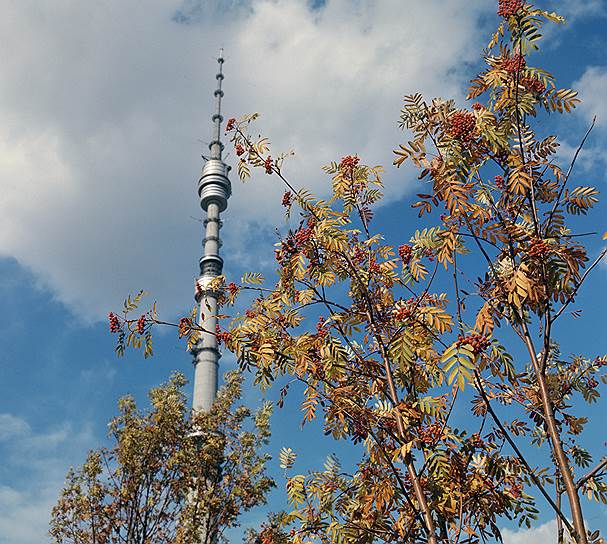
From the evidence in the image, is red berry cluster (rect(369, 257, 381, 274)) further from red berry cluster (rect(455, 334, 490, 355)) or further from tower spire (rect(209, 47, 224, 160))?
tower spire (rect(209, 47, 224, 160))

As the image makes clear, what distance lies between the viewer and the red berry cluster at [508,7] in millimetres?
4699

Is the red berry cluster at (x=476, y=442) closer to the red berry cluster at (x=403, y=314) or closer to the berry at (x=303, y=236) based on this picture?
the red berry cluster at (x=403, y=314)

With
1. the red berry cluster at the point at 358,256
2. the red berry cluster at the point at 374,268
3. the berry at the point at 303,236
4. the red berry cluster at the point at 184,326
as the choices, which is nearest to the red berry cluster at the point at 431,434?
the red berry cluster at the point at 374,268

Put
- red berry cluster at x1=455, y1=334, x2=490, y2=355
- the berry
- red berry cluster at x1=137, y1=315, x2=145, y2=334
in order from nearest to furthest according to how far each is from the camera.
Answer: red berry cluster at x1=455, y1=334, x2=490, y2=355 → red berry cluster at x1=137, y1=315, x2=145, y2=334 → the berry

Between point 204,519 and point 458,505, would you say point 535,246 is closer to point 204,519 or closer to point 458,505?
point 458,505

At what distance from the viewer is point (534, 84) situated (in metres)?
5.16

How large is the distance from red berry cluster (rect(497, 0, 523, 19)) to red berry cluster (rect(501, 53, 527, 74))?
316 millimetres

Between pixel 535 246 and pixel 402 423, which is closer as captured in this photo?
pixel 535 246

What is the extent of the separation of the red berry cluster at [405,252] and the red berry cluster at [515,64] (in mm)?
1710

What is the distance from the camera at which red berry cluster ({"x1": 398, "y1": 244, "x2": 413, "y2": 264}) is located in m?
5.61

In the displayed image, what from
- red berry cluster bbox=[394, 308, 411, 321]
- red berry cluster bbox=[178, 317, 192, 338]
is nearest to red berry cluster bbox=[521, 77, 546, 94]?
red berry cluster bbox=[394, 308, 411, 321]

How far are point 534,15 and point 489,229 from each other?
1679 millimetres

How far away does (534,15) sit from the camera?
4699 mm

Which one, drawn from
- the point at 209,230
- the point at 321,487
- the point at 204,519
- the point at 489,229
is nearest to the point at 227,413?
the point at 204,519
